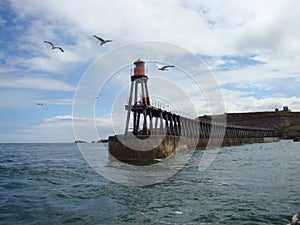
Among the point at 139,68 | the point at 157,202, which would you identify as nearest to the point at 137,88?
the point at 139,68

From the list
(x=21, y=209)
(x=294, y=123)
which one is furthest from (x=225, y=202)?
(x=294, y=123)

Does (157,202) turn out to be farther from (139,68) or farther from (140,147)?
(139,68)

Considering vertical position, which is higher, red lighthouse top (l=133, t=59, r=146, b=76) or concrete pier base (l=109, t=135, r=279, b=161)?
red lighthouse top (l=133, t=59, r=146, b=76)

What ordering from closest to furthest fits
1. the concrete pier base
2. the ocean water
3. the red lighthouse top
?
the ocean water → the concrete pier base → the red lighthouse top

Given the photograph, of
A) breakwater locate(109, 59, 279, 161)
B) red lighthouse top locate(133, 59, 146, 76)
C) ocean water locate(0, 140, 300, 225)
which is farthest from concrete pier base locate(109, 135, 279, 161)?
ocean water locate(0, 140, 300, 225)

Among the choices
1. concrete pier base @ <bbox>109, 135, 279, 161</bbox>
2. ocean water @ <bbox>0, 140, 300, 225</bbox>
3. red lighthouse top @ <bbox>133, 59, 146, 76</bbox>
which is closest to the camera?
ocean water @ <bbox>0, 140, 300, 225</bbox>

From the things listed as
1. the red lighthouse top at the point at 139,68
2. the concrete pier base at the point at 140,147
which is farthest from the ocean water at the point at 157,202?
the red lighthouse top at the point at 139,68

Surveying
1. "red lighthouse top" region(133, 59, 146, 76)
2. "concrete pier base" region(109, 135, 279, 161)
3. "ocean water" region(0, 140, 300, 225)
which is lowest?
"ocean water" region(0, 140, 300, 225)

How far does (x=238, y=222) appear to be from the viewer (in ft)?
31.1

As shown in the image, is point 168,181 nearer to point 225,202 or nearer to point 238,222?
point 225,202

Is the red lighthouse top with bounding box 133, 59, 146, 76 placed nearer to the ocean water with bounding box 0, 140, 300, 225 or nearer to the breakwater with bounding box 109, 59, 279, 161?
the breakwater with bounding box 109, 59, 279, 161

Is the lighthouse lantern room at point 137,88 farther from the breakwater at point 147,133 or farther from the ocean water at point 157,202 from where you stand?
the ocean water at point 157,202

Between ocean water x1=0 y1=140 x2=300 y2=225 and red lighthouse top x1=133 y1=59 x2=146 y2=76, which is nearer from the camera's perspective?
ocean water x1=0 y1=140 x2=300 y2=225

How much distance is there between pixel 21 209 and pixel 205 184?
9.87 m
